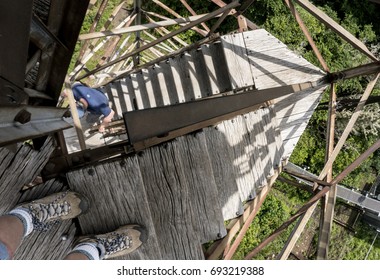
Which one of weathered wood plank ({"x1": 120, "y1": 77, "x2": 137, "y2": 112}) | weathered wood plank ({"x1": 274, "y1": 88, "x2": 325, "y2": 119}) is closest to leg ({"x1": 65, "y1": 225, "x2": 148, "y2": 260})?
weathered wood plank ({"x1": 274, "y1": 88, "x2": 325, "y2": 119})

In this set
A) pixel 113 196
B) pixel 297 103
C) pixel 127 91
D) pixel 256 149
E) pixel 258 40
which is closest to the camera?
pixel 113 196

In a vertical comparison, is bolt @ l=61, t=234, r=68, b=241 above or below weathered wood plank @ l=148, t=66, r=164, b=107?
below

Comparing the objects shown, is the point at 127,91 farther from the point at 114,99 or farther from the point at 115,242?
the point at 115,242

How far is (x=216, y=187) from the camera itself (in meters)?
3.76

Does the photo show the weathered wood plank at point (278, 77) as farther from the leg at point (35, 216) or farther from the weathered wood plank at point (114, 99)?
the leg at point (35, 216)

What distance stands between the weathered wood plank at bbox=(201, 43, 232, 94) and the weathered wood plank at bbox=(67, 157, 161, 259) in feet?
13.0

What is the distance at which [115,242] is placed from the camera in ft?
10.0

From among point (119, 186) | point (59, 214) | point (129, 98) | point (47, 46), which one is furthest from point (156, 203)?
point (129, 98)

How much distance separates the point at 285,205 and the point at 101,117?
8.36m

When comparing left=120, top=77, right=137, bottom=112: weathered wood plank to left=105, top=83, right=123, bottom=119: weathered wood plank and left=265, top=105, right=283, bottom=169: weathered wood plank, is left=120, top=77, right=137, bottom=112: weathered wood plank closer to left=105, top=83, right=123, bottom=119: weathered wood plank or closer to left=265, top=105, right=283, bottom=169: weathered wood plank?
left=105, top=83, right=123, bottom=119: weathered wood plank

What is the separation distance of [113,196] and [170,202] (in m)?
0.55

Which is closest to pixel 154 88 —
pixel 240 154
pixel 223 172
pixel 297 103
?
pixel 297 103

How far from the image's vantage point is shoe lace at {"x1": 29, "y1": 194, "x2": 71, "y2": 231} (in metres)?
2.74

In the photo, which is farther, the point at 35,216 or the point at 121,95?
the point at 121,95
